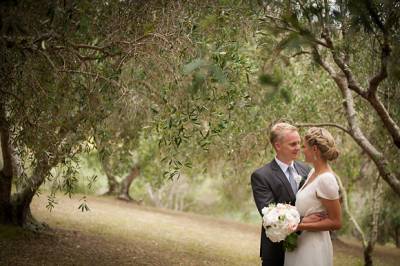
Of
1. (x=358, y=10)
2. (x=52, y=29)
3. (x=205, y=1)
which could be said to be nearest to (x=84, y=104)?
(x=52, y=29)

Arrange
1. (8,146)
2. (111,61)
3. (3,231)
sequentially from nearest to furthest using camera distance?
(111,61), (8,146), (3,231)

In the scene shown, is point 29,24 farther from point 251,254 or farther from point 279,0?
point 251,254

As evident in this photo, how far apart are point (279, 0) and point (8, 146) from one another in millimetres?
5239

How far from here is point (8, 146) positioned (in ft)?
28.1

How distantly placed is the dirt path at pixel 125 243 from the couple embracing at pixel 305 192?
14.4 ft

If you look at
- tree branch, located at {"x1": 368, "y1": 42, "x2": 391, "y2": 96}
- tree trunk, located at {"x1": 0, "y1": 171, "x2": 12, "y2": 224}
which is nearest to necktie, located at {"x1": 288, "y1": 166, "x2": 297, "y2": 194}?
tree branch, located at {"x1": 368, "y1": 42, "x2": 391, "y2": 96}

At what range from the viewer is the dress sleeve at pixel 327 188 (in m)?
4.62

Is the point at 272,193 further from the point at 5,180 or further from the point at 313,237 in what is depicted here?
the point at 5,180

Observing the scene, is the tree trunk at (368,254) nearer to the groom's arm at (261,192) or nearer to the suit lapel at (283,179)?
the suit lapel at (283,179)

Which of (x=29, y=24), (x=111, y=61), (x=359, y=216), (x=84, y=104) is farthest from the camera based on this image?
(x=359, y=216)

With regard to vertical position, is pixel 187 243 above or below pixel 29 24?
below

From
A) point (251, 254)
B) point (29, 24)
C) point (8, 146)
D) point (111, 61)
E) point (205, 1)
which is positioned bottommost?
A: point (251, 254)

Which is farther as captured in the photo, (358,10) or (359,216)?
(359,216)

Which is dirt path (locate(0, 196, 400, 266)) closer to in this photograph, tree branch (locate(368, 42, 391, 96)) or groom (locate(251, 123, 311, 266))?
groom (locate(251, 123, 311, 266))
